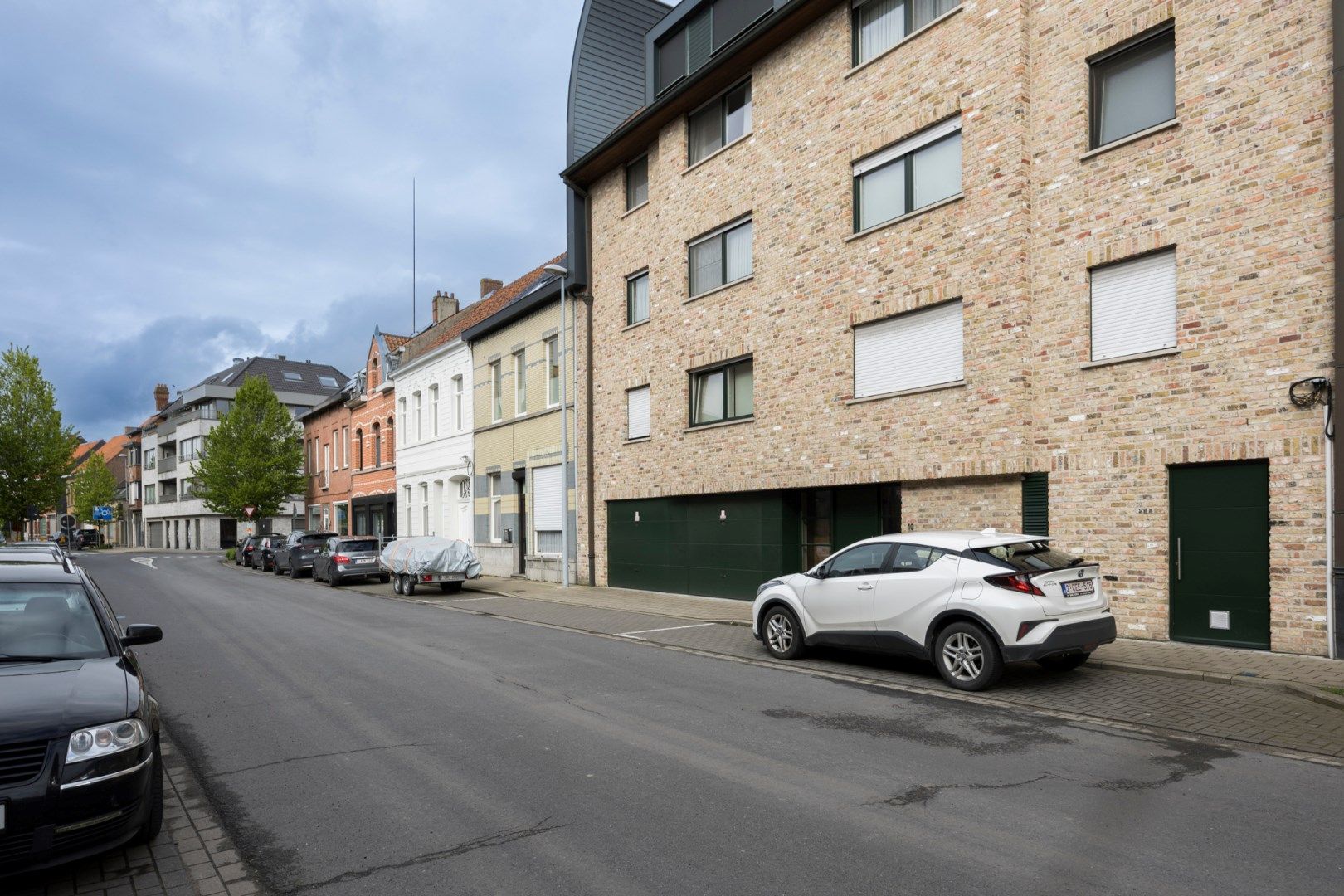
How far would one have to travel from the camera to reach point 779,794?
5598mm

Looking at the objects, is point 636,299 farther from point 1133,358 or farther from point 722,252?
point 1133,358

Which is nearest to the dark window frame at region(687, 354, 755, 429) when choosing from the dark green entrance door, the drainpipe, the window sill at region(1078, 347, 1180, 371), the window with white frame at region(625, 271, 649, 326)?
the window with white frame at region(625, 271, 649, 326)

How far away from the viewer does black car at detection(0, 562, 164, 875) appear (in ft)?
13.3

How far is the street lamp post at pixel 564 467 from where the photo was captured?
71.8 feet

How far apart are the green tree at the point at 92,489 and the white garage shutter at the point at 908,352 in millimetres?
89692

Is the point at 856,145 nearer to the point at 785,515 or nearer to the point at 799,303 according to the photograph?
the point at 799,303

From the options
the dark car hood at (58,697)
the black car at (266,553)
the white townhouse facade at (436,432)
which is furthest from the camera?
the black car at (266,553)

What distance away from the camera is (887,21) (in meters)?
15.2

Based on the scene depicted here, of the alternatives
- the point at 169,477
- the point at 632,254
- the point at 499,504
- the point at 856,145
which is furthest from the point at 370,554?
the point at 169,477

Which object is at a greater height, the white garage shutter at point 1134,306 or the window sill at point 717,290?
the window sill at point 717,290

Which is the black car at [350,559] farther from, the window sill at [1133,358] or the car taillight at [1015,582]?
the car taillight at [1015,582]

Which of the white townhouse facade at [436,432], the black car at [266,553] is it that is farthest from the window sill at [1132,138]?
the black car at [266,553]

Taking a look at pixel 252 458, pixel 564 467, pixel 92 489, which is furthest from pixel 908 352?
pixel 92 489

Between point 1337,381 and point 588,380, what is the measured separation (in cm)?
1592
